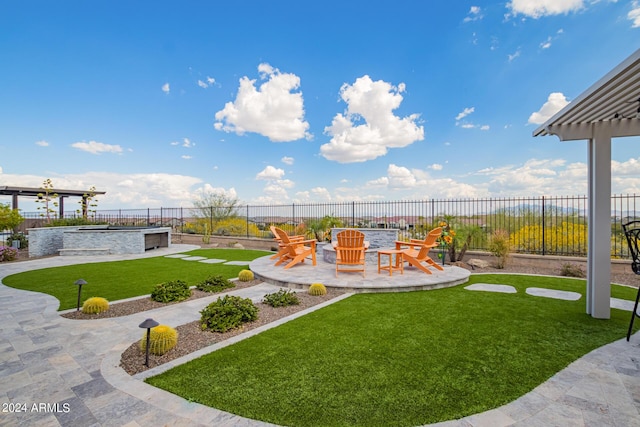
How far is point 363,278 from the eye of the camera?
21.2 feet

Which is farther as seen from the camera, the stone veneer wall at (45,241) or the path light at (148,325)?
the stone veneer wall at (45,241)

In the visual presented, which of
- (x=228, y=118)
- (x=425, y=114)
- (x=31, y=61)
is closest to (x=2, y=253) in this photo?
(x=31, y=61)

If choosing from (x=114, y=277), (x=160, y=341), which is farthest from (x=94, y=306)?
(x=114, y=277)

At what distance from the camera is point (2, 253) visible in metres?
10.3

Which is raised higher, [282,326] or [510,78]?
[510,78]

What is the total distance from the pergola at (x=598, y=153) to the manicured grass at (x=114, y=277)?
7.40 m

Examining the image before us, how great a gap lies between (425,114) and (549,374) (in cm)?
1186

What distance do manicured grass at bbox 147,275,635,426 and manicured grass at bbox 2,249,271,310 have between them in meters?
4.13

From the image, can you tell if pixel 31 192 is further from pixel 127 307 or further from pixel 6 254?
pixel 127 307

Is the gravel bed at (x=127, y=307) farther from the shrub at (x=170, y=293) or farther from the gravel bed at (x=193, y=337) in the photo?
the gravel bed at (x=193, y=337)

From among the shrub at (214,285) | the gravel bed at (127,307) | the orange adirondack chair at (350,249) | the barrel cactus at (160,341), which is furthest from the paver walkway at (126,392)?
the orange adirondack chair at (350,249)

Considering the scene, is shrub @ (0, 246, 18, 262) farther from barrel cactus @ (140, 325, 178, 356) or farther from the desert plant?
the desert plant

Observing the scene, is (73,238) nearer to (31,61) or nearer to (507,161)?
(31,61)

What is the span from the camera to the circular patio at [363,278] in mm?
5807
